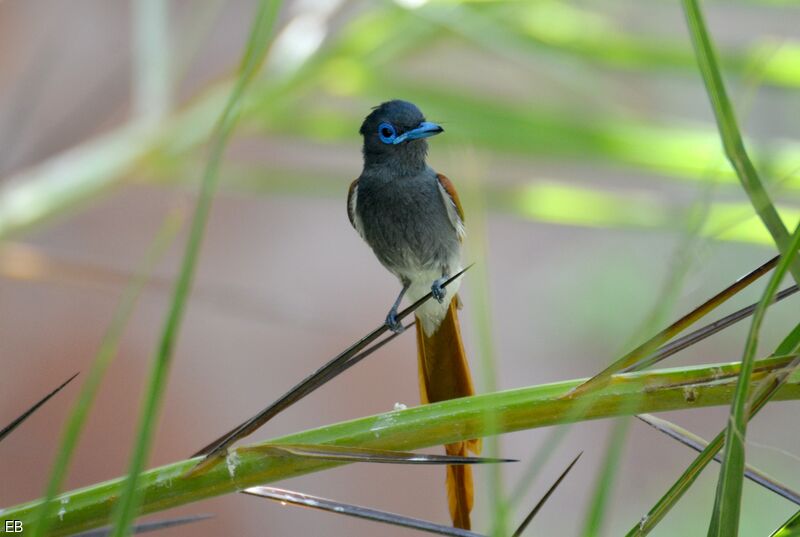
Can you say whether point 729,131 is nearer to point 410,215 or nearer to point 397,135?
point 397,135

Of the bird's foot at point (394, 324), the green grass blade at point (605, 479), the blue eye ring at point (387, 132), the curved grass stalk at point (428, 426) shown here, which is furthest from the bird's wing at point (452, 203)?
the green grass blade at point (605, 479)

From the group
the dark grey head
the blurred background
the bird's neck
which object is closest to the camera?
the blurred background

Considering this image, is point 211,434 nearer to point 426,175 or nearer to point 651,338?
point 426,175

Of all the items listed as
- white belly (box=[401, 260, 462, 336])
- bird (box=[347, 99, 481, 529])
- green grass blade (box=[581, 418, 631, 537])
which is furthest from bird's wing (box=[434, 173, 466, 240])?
green grass blade (box=[581, 418, 631, 537])

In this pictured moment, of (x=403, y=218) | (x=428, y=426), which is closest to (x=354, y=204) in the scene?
(x=403, y=218)

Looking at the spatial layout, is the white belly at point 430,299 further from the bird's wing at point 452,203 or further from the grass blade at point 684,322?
the grass blade at point 684,322

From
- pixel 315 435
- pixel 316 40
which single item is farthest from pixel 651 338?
pixel 316 40

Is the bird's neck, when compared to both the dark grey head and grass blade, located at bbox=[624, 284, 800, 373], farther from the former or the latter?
grass blade, located at bbox=[624, 284, 800, 373]
